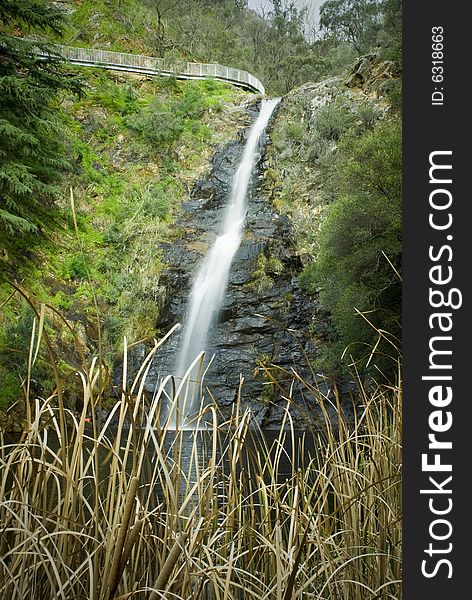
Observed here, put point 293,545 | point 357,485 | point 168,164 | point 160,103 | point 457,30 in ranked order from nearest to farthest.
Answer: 1. point 457,30
2. point 293,545
3. point 357,485
4. point 168,164
5. point 160,103

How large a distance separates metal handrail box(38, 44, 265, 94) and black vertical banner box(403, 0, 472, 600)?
91.2 ft

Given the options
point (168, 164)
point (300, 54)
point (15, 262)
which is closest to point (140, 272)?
point (15, 262)

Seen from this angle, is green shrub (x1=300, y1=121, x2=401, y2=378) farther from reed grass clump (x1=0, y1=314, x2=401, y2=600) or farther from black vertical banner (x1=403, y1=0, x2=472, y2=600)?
black vertical banner (x1=403, y1=0, x2=472, y2=600)

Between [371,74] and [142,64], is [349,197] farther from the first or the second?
[142,64]

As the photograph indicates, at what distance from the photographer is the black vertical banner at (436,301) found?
1.28 meters

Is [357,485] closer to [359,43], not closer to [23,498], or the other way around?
[23,498]

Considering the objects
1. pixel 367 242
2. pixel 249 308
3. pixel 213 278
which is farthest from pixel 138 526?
pixel 213 278

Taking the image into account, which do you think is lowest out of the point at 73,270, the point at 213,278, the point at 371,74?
the point at 73,270

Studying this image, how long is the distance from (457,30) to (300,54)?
138ft

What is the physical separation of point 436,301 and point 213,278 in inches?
731

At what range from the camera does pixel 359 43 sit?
3559 centimetres

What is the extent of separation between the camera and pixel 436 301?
1.34 metres

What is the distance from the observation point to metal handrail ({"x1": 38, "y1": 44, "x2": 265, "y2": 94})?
28.0 meters

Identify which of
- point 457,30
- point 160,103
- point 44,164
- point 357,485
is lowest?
point 357,485
